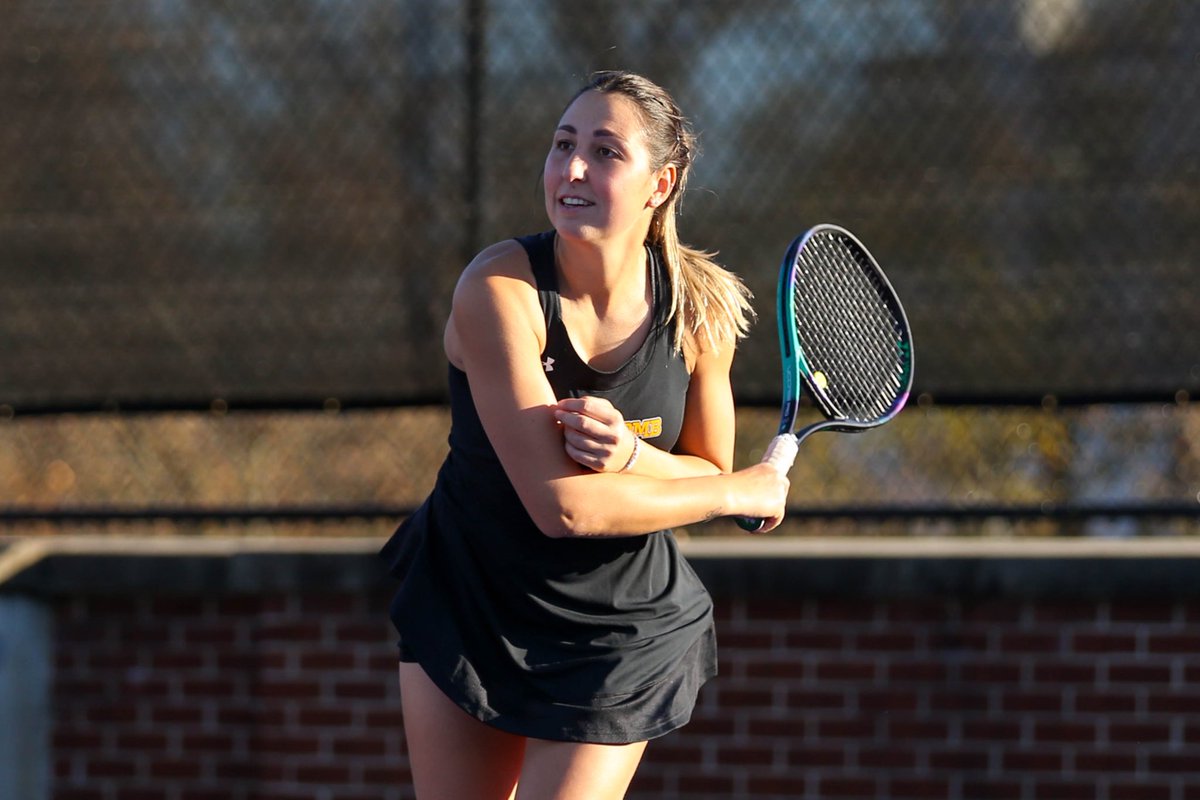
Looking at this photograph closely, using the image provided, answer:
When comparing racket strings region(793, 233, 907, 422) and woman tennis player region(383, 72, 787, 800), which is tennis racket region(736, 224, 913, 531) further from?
woman tennis player region(383, 72, 787, 800)

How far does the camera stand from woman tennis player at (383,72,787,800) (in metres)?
2.72

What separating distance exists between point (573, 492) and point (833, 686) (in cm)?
199

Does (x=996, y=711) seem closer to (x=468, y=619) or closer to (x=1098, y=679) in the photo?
(x=1098, y=679)

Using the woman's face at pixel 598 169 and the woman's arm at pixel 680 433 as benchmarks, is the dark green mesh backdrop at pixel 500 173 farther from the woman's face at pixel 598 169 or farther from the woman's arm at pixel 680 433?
the woman's face at pixel 598 169

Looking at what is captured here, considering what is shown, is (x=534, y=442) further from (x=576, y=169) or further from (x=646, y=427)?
(x=576, y=169)

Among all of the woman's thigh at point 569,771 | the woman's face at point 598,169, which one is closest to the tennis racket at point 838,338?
the woman's face at point 598,169

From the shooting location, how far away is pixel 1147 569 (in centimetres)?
433

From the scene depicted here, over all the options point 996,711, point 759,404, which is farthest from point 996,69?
point 996,711

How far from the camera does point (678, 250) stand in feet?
10.0

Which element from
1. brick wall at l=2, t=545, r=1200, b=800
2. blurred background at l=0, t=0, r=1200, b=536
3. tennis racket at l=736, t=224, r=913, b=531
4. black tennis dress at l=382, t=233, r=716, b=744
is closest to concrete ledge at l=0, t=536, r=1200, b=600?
brick wall at l=2, t=545, r=1200, b=800

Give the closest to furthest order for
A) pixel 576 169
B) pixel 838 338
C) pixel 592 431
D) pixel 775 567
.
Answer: pixel 592 431 < pixel 576 169 < pixel 838 338 < pixel 775 567

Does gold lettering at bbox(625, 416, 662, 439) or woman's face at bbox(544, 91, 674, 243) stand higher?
woman's face at bbox(544, 91, 674, 243)

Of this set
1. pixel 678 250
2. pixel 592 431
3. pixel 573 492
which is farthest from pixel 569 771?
pixel 678 250

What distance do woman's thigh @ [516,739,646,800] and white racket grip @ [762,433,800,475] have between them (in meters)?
0.55
